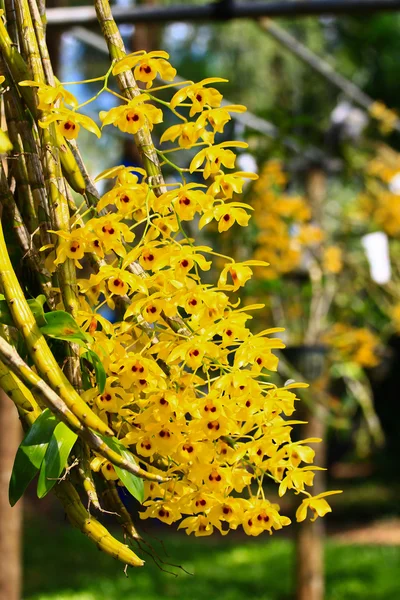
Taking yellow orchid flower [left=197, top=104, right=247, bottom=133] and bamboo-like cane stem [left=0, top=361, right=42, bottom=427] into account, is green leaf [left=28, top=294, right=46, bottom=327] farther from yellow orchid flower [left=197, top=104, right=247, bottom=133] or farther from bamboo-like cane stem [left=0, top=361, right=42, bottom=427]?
yellow orchid flower [left=197, top=104, right=247, bottom=133]

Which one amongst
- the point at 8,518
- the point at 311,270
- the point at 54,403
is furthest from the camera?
the point at 311,270

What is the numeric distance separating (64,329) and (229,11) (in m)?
1.74

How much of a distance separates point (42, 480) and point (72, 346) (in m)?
0.10

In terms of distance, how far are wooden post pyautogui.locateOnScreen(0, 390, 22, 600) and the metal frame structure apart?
46.9 inches

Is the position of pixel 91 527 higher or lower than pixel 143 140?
lower

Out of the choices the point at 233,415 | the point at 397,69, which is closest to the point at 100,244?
the point at 233,415

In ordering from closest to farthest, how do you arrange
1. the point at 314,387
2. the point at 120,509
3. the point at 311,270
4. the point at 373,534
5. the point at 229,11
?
1. the point at 120,509
2. the point at 229,11
3. the point at 314,387
4. the point at 311,270
5. the point at 373,534

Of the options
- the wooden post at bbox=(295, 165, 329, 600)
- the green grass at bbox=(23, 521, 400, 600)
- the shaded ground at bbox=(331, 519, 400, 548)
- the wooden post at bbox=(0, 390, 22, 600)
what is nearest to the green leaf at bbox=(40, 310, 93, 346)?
the wooden post at bbox=(0, 390, 22, 600)

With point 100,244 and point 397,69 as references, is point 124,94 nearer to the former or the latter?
point 100,244

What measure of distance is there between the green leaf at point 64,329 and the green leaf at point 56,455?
6 centimetres

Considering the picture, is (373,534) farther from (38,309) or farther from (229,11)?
(38,309)

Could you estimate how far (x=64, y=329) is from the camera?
0.52m

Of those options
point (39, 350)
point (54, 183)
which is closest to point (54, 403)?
point (39, 350)

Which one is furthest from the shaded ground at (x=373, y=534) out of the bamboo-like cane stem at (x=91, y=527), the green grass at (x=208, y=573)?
the bamboo-like cane stem at (x=91, y=527)
